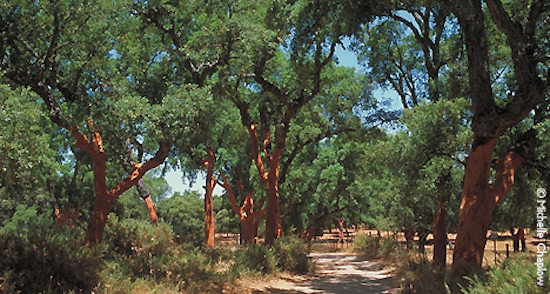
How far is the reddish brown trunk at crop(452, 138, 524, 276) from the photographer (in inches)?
334

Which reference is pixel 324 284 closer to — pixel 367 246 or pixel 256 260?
pixel 256 260

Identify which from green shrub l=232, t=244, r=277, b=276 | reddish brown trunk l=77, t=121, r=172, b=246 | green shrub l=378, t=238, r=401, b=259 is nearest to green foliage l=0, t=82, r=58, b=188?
reddish brown trunk l=77, t=121, r=172, b=246

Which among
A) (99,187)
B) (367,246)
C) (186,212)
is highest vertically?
(99,187)

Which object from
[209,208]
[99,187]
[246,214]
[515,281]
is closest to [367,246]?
[246,214]

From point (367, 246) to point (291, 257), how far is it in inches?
607

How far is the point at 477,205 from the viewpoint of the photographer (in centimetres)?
852

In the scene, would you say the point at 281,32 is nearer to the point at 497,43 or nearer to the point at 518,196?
the point at 497,43

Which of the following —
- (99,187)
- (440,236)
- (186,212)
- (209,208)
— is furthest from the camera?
(186,212)

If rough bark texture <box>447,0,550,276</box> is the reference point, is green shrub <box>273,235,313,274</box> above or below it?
below

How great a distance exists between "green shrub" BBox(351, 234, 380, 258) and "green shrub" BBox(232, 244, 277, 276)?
13.5 m

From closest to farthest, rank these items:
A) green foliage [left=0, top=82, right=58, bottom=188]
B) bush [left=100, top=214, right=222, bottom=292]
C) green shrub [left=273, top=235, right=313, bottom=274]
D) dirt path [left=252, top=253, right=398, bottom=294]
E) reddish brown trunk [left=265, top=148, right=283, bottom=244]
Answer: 1. green foliage [left=0, top=82, right=58, bottom=188]
2. bush [left=100, top=214, right=222, bottom=292]
3. dirt path [left=252, top=253, right=398, bottom=294]
4. green shrub [left=273, top=235, right=313, bottom=274]
5. reddish brown trunk [left=265, top=148, right=283, bottom=244]

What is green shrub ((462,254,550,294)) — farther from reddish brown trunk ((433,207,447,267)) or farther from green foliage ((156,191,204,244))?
green foliage ((156,191,204,244))

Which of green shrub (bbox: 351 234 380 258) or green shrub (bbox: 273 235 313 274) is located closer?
green shrub (bbox: 273 235 313 274)

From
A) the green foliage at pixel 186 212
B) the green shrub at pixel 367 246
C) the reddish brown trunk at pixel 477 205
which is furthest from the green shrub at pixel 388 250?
the green foliage at pixel 186 212
